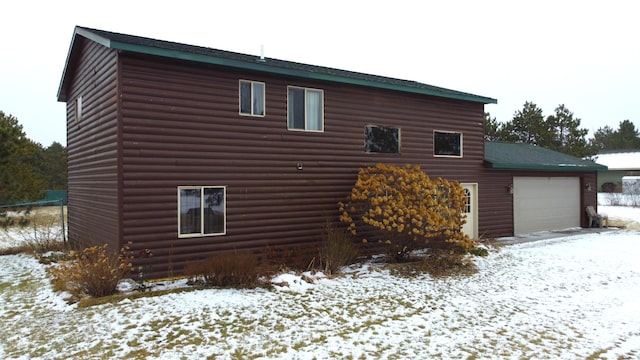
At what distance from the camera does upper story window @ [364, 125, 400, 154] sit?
11.8 m

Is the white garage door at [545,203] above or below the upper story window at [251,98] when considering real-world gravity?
below

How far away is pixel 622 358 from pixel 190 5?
2186 centimetres

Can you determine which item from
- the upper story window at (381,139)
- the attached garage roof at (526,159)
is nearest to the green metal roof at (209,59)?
the upper story window at (381,139)

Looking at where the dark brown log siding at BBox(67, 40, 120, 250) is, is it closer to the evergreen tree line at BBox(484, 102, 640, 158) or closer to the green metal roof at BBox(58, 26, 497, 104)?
the green metal roof at BBox(58, 26, 497, 104)

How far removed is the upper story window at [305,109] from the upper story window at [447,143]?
4.64 meters

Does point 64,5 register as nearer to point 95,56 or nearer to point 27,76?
point 95,56

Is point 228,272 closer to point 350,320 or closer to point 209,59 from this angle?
point 350,320

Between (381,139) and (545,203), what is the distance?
964 centimetres

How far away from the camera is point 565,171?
17953 millimetres

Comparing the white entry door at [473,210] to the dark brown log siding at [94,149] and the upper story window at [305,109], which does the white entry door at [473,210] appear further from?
the dark brown log siding at [94,149]

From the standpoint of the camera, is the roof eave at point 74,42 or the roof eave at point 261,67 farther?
the roof eave at point 74,42

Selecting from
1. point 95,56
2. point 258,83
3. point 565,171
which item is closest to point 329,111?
point 258,83

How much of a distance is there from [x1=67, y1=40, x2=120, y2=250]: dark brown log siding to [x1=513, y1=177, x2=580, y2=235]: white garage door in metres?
14.4

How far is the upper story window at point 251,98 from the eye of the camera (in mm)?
9617
